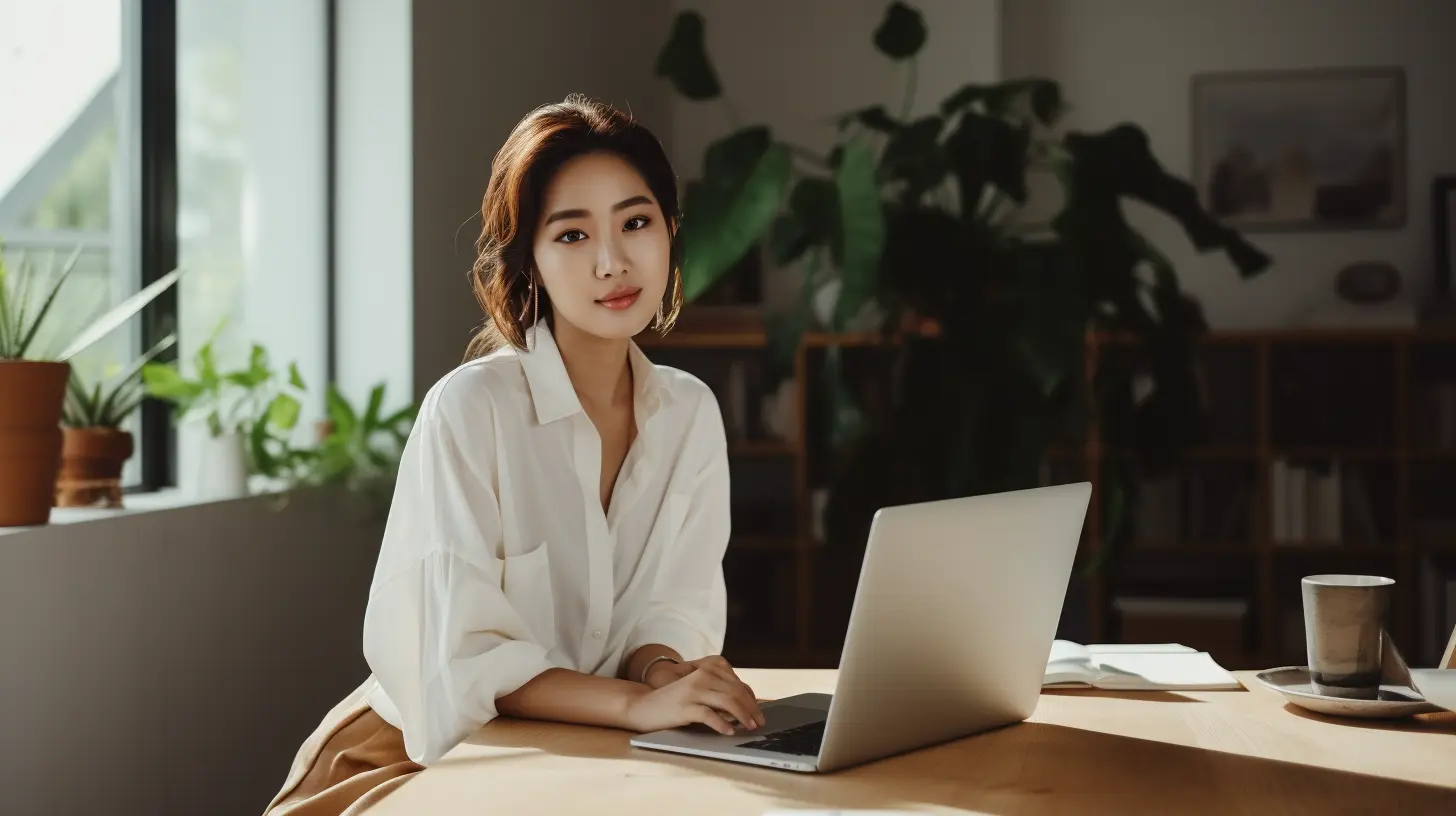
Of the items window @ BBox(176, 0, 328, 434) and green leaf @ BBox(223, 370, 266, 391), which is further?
window @ BBox(176, 0, 328, 434)

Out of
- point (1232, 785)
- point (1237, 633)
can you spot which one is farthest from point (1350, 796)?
point (1237, 633)

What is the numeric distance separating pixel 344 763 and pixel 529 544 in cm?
32

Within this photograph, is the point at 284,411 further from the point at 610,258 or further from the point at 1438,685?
the point at 1438,685

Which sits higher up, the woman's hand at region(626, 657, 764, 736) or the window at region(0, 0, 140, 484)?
the window at region(0, 0, 140, 484)

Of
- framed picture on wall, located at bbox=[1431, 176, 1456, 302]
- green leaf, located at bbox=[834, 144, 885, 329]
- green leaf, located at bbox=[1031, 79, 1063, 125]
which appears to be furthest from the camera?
framed picture on wall, located at bbox=[1431, 176, 1456, 302]

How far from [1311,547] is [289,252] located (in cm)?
325

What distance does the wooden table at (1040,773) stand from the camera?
959 mm

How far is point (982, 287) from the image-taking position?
11.2ft

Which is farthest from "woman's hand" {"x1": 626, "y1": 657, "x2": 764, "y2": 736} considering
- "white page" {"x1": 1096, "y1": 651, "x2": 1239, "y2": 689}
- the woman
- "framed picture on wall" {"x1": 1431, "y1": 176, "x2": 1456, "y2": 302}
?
"framed picture on wall" {"x1": 1431, "y1": 176, "x2": 1456, "y2": 302}

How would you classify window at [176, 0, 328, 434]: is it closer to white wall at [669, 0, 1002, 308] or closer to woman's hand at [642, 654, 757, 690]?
woman's hand at [642, 654, 757, 690]

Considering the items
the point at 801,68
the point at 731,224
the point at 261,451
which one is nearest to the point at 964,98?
the point at 731,224

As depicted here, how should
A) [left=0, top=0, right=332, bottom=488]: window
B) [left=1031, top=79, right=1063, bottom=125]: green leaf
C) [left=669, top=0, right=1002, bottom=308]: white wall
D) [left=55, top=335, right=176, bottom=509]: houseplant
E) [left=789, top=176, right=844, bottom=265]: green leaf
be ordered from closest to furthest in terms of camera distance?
[left=55, top=335, right=176, bottom=509]: houseplant, [left=0, top=0, right=332, bottom=488]: window, [left=789, top=176, right=844, bottom=265]: green leaf, [left=1031, top=79, right=1063, bottom=125]: green leaf, [left=669, top=0, right=1002, bottom=308]: white wall

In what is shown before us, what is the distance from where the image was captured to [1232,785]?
3.32 feet

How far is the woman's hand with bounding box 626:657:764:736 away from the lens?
1170 millimetres
